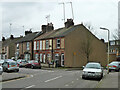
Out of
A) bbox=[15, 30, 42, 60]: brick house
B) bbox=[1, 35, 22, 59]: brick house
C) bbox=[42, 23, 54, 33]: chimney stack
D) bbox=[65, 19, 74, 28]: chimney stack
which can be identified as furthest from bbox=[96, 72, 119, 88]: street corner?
bbox=[1, 35, 22, 59]: brick house

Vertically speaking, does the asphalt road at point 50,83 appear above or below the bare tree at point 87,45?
below

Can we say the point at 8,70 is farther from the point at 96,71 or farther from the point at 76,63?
the point at 76,63

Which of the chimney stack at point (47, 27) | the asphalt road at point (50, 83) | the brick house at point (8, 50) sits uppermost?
the chimney stack at point (47, 27)

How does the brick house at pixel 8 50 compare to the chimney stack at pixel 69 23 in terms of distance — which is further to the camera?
the brick house at pixel 8 50

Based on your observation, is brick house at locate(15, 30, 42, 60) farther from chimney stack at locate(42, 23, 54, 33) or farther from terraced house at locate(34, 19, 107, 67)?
terraced house at locate(34, 19, 107, 67)

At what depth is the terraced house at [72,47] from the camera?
38469 millimetres

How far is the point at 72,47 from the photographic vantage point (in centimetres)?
3928

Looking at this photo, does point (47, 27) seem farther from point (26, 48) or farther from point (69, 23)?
point (69, 23)

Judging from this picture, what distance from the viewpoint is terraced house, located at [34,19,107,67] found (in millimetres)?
38469

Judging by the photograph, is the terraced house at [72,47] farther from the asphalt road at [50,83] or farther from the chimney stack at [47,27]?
the asphalt road at [50,83]

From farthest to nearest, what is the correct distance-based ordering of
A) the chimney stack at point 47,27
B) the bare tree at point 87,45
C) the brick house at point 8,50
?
the brick house at point 8,50 < the chimney stack at point 47,27 < the bare tree at point 87,45

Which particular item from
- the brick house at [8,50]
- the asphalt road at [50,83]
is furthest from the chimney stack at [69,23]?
the brick house at [8,50]

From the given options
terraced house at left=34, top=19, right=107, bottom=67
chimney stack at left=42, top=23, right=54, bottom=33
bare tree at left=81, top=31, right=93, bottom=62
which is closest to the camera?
terraced house at left=34, top=19, right=107, bottom=67

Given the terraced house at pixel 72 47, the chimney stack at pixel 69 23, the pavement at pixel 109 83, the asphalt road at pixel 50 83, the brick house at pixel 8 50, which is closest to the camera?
the pavement at pixel 109 83
